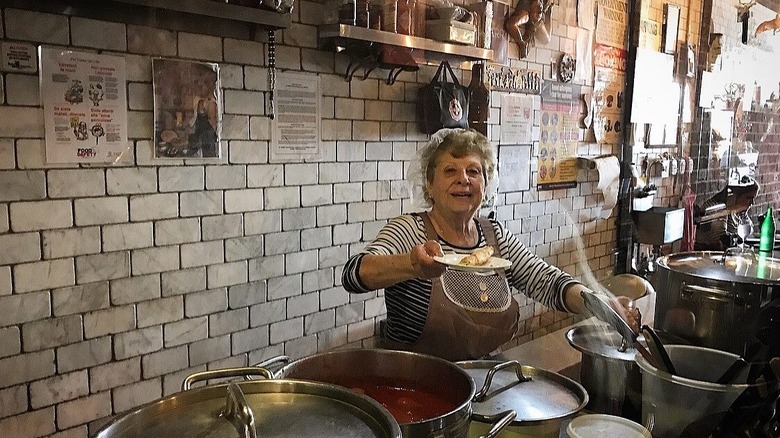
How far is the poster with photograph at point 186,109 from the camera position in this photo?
2.49 metres

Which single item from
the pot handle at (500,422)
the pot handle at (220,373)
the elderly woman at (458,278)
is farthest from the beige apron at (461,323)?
the pot handle at (220,373)

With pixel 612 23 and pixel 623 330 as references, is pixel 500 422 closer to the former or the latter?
pixel 623 330

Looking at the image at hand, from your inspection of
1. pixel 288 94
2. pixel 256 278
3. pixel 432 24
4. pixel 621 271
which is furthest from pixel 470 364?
pixel 621 271

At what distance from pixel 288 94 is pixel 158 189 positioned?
75 centimetres

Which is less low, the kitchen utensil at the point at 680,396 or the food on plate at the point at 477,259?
the food on plate at the point at 477,259

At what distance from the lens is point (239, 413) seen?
0.94m

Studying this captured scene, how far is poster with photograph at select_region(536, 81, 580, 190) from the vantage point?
14.8ft

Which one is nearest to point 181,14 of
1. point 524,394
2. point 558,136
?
point 524,394

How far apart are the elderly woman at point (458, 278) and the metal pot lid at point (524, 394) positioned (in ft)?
2.56

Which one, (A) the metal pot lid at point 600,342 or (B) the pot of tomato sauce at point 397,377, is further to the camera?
(A) the metal pot lid at point 600,342

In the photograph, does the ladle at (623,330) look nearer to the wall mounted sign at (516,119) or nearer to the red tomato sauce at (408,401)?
the red tomato sauce at (408,401)

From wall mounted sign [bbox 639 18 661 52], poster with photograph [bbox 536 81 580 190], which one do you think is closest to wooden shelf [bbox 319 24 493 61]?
poster with photograph [bbox 536 81 580 190]

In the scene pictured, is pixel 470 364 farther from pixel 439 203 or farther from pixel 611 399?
pixel 439 203

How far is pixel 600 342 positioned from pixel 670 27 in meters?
4.67
